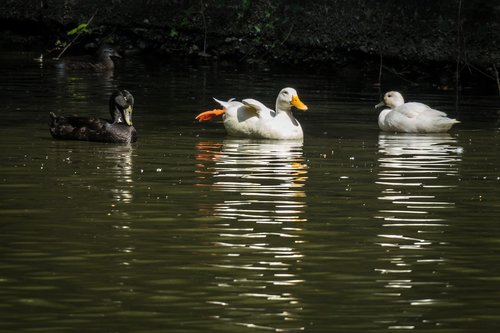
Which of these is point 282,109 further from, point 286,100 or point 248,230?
point 248,230

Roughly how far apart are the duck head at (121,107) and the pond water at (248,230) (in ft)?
1.58

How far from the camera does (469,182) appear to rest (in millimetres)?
12781

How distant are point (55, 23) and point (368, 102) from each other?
414 inches

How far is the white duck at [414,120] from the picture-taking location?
17.6 m

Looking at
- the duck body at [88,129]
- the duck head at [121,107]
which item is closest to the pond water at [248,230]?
the duck body at [88,129]

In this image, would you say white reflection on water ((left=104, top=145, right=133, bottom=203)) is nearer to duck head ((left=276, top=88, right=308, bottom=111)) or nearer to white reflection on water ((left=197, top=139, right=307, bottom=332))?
white reflection on water ((left=197, top=139, right=307, bottom=332))

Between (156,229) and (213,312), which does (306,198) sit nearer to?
(156,229)

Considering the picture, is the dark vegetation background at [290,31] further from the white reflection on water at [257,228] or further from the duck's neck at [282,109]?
the white reflection on water at [257,228]

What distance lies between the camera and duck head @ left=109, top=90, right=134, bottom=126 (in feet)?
53.3

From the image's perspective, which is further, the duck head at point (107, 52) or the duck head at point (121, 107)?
the duck head at point (107, 52)

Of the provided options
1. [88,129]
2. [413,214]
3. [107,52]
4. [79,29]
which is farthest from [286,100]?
[79,29]

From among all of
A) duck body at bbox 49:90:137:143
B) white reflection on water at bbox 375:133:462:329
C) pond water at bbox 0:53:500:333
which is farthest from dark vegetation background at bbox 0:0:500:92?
duck body at bbox 49:90:137:143

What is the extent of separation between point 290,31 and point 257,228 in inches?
684

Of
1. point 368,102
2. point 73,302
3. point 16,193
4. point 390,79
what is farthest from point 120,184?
point 390,79
